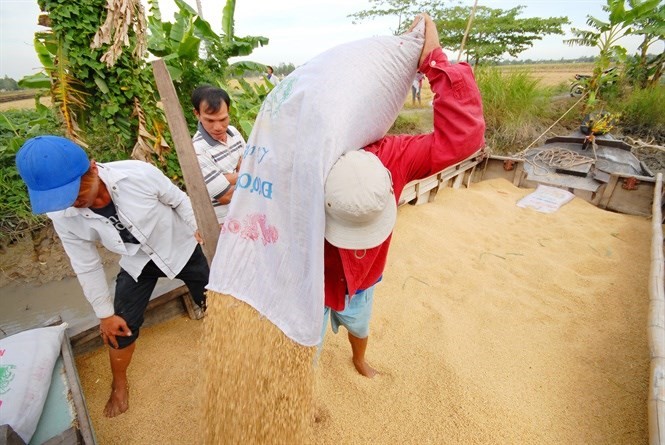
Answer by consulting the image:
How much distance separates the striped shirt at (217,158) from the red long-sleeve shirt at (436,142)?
108 cm

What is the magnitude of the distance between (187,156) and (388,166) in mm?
861

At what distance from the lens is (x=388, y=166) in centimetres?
119

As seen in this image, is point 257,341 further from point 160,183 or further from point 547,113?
point 547,113

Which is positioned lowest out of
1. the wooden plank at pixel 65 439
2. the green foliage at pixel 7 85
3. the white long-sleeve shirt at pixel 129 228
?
the green foliage at pixel 7 85

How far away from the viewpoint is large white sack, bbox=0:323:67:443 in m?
1.38

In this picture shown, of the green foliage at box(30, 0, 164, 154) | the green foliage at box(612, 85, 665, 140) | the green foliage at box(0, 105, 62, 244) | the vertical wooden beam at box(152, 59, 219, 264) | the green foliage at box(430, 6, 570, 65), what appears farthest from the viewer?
the green foliage at box(430, 6, 570, 65)

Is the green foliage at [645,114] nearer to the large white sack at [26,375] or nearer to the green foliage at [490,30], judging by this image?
the green foliage at [490,30]

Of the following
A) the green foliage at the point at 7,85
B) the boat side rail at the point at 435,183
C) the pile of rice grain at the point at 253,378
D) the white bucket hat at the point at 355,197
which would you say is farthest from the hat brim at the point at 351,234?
the green foliage at the point at 7,85

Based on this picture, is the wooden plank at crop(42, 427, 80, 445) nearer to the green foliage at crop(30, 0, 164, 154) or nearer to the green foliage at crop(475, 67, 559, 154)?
the green foliage at crop(30, 0, 164, 154)

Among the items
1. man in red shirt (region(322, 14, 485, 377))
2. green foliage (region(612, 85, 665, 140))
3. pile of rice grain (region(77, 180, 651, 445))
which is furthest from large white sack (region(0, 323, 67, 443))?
green foliage (region(612, 85, 665, 140))

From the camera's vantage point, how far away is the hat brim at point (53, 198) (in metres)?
1.27

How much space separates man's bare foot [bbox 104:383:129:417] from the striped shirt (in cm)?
120

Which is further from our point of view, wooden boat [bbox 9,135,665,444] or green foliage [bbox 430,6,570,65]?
green foliage [bbox 430,6,570,65]

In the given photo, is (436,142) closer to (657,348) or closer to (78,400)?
(657,348)
